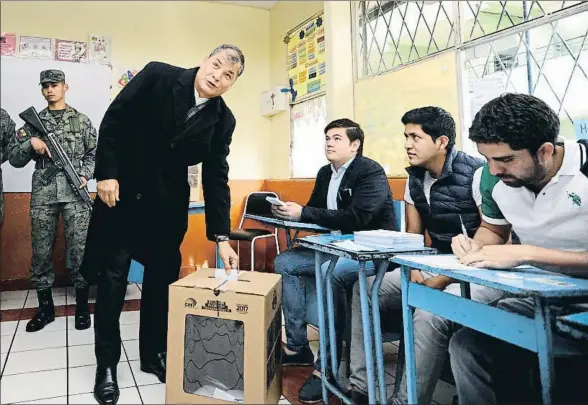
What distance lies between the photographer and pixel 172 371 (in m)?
1.47

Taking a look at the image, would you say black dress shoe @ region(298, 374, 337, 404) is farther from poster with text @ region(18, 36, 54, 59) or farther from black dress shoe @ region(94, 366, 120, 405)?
poster with text @ region(18, 36, 54, 59)

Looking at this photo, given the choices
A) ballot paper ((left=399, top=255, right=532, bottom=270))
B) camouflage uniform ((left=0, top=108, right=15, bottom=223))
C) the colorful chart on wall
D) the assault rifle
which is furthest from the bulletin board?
camouflage uniform ((left=0, top=108, right=15, bottom=223))

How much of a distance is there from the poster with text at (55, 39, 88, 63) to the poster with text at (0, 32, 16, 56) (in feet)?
1.06

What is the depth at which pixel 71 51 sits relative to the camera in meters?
3.81

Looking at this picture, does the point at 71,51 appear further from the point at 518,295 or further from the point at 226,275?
the point at 518,295

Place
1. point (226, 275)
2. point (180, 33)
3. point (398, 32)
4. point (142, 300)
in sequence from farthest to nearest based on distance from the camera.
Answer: point (180, 33), point (398, 32), point (142, 300), point (226, 275)

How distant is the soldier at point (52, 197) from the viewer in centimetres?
265

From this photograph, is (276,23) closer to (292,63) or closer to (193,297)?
(292,63)

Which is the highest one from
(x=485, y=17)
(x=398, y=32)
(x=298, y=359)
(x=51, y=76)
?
(x=398, y=32)

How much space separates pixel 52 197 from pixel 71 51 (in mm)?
1753

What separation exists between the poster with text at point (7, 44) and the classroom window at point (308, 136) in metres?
2.49

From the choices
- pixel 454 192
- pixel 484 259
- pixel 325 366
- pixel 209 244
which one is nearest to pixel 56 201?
pixel 209 244

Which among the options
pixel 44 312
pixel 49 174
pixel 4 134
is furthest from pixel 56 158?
pixel 44 312

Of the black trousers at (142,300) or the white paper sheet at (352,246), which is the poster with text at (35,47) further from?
the white paper sheet at (352,246)
